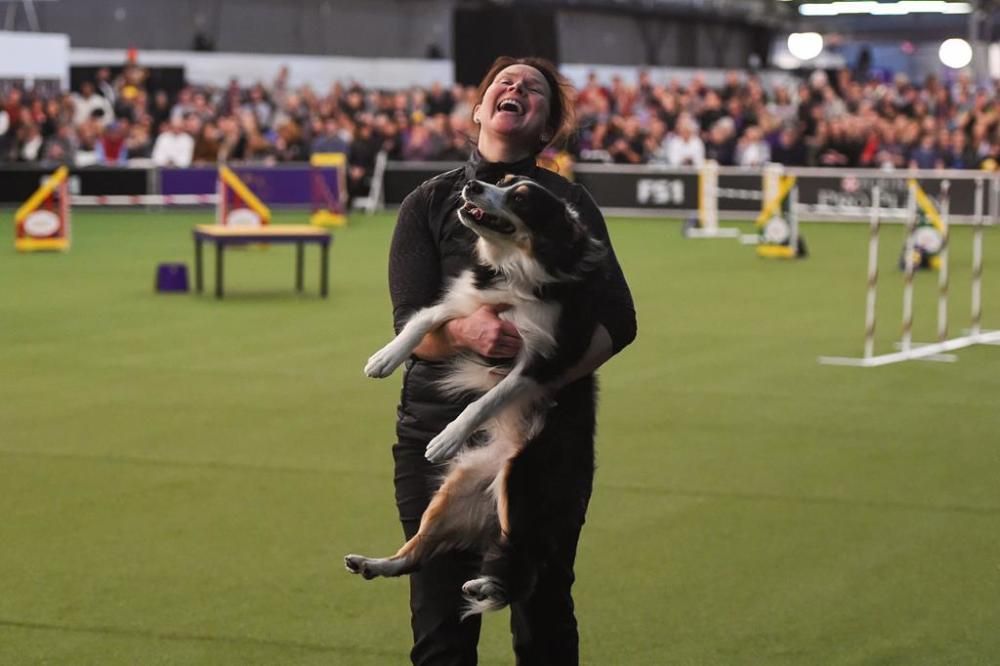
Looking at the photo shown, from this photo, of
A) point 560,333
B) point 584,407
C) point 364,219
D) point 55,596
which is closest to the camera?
point 560,333

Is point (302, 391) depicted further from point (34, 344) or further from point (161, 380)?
point (34, 344)

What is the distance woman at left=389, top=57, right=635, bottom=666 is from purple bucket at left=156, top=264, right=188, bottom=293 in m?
14.3

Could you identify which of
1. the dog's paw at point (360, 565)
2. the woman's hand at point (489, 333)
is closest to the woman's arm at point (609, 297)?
the woman's hand at point (489, 333)

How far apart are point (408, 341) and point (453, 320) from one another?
141mm

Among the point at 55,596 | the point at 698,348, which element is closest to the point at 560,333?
the point at 55,596

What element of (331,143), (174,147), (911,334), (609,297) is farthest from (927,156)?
(609,297)

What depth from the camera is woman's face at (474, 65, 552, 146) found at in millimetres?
4273

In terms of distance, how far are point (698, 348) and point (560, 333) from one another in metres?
10.7

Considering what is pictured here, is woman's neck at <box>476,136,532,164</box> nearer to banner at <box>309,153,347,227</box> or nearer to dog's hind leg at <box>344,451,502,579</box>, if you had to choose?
dog's hind leg at <box>344,451,502,579</box>

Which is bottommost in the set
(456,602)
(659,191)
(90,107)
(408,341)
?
(456,602)

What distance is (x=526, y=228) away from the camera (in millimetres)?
3861

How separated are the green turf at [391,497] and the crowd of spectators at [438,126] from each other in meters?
14.8

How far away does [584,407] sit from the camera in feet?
13.9

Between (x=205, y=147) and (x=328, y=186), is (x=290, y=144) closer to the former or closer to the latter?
(x=205, y=147)
